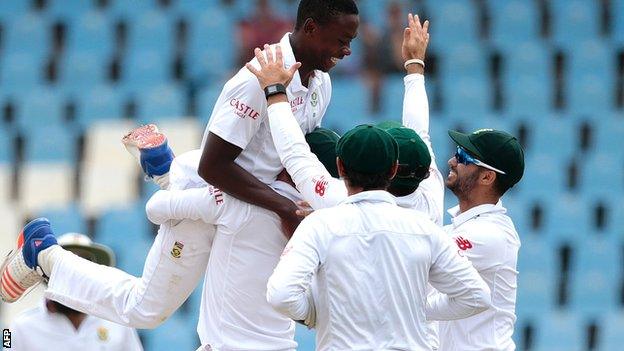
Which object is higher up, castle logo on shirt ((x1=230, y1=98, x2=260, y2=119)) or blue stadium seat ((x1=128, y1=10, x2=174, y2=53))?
castle logo on shirt ((x1=230, y1=98, x2=260, y2=119))

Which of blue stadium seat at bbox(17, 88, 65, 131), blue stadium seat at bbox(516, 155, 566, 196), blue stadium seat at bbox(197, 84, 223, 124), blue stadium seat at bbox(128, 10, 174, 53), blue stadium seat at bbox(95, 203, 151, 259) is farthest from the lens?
blue stadium seat at bbox(128, 10, 174, 53)

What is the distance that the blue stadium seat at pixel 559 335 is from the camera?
10648 mm

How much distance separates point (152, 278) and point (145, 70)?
7.09 metres

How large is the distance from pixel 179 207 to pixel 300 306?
3.53 feet

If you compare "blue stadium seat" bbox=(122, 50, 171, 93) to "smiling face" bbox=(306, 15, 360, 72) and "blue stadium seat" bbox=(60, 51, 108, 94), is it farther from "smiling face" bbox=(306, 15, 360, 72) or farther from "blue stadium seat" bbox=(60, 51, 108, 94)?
"smiling face" bbox=(306, 15, 360, 72)

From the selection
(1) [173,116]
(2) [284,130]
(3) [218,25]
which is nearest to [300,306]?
(2) [284,130]

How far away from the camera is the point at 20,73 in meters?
13.4

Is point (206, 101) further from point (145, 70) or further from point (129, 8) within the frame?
point (129, 8)

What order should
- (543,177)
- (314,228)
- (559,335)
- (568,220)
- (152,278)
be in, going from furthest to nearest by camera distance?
(543,177), (568,220), (559,335), (152,278), (314,228)

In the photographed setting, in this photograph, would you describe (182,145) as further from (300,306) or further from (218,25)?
(300,306)

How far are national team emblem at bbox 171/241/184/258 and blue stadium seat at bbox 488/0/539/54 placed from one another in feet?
24.3

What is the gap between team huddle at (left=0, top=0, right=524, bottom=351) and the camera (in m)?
5.26

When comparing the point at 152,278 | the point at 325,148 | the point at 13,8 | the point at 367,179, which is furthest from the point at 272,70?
the point at 13,8

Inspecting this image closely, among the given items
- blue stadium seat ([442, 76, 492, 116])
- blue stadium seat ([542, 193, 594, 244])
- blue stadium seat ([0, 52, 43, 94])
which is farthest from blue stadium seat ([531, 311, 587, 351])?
blue stadium seat ([0, 52, 43, 94])
